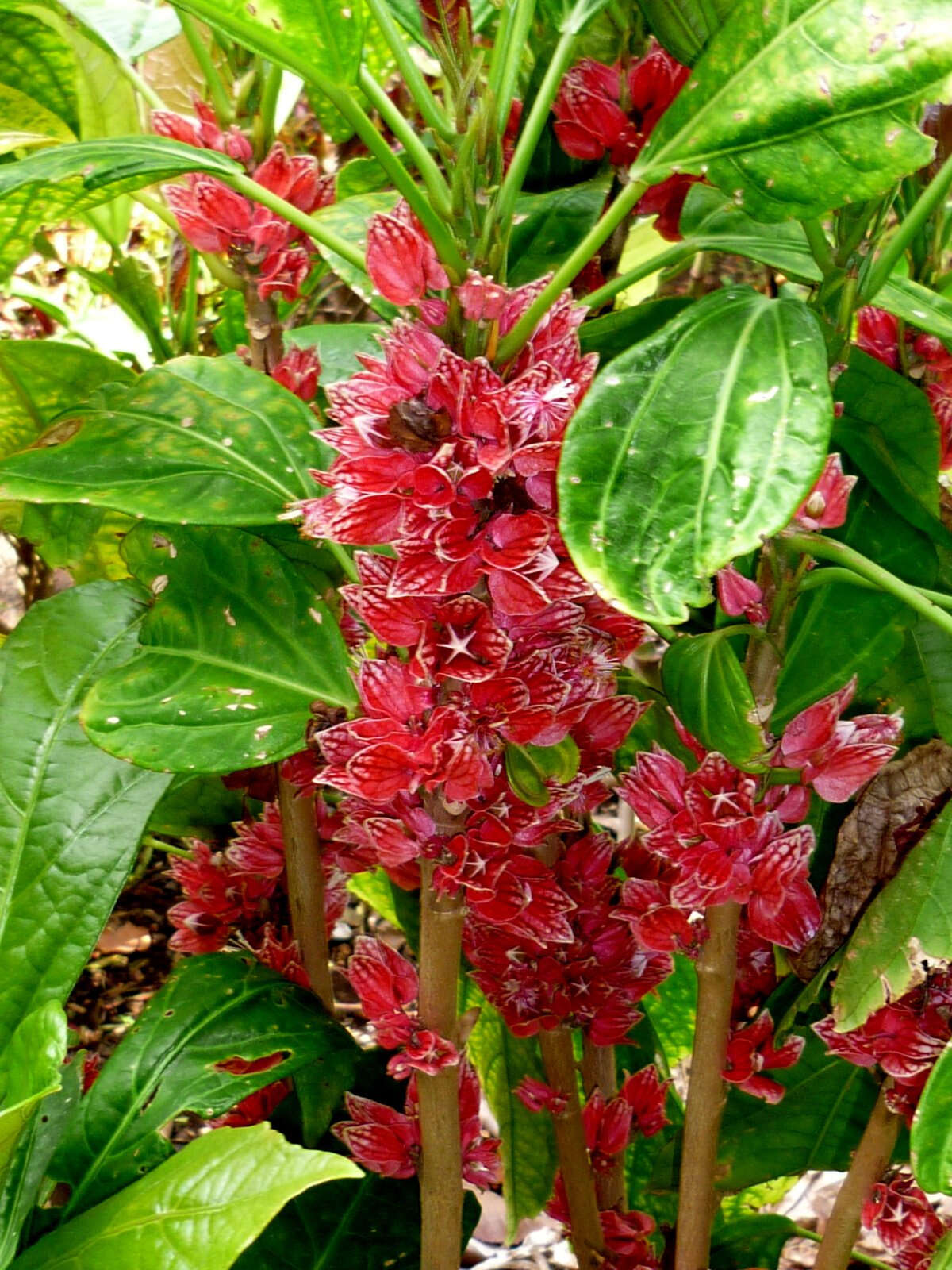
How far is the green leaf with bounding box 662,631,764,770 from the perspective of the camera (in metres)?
0.52

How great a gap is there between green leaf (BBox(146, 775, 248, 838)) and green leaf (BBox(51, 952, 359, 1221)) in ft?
0.46

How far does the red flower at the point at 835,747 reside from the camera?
1.86 ft

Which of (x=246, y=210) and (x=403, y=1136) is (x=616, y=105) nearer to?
(x=246, y=210)

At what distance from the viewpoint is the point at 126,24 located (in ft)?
2.56

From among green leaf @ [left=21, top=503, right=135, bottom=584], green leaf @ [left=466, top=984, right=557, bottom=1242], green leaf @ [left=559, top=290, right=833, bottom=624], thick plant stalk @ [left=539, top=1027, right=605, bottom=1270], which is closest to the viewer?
green leaf @ [left=559, top=290, right=833, bottom=624]

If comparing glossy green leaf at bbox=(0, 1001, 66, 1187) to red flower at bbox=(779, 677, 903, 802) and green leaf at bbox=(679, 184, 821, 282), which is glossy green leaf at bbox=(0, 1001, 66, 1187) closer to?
red flower at bbox=(779, 677, 903, 802)

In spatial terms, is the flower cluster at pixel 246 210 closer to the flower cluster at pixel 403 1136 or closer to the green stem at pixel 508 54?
the green stem at pixel 508 54

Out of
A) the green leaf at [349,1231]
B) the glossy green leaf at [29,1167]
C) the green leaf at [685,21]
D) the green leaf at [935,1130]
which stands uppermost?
the green leaf at [685,21]

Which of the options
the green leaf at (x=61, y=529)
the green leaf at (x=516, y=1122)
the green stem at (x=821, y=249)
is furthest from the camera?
the green leaf at (x=516, y=1122)

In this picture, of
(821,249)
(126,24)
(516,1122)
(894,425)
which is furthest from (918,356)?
(516,1122)

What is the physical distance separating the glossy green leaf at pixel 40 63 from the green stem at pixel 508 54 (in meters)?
0.53

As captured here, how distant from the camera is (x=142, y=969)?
1.56 meters

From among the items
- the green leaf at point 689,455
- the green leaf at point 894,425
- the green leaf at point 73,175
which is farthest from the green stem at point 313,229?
the green leaf at point 894,425

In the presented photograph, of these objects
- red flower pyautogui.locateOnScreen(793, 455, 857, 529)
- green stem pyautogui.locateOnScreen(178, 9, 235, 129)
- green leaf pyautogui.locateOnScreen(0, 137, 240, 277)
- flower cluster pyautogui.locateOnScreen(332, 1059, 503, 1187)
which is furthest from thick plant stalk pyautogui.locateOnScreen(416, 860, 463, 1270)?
green stem pyautogui.locateOnScreen(178, 9, 235, 129)
